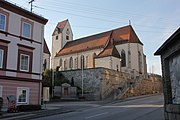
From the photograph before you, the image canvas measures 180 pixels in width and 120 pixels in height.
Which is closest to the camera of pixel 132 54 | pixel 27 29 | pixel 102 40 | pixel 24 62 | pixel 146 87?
pixel 24 62

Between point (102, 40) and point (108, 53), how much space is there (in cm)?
880

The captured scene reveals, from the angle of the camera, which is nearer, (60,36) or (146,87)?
(146,87)

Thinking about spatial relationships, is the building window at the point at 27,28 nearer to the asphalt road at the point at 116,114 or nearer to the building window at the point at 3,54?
the building window at the point at 3,54

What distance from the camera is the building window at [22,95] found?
24656 mm

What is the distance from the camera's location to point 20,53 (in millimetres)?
25266

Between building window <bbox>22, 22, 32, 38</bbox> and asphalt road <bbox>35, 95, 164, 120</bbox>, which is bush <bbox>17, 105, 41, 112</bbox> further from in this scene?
building window <bbox>22, 22, 32, 38</bbox>

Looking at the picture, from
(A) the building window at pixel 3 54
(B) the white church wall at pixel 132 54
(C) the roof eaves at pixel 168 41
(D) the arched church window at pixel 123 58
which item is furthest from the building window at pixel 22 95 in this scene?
(D) the arched church window at pixel 123 58

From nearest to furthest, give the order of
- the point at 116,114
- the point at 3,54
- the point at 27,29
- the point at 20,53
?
1. the point at 116,114
2. the point at 3,54
3. the point at 20,53
4. the point at 27,29

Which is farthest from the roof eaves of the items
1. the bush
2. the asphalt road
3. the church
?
the church

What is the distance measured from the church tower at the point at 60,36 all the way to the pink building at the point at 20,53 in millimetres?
50860

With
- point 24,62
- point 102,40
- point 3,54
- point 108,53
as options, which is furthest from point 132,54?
point 3,54

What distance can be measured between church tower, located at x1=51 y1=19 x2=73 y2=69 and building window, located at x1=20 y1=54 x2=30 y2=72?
51.9m

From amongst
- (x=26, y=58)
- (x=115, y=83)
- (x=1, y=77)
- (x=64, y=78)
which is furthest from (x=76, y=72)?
(x=1, y=77)

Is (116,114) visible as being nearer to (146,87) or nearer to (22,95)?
(22,95)
